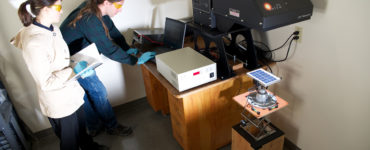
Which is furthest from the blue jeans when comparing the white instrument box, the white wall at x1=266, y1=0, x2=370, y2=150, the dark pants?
the white wall at x1=266, y1=0, x2=370, y2=150

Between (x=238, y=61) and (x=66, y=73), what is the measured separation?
115 cm

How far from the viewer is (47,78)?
1.38m

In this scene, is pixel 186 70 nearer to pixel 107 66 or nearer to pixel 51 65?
pixel 51 65

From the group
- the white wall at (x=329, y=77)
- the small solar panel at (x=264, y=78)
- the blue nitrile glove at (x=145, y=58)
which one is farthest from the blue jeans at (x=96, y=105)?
the white wall at (x=329, y=77)

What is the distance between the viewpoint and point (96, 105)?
7.07 feet

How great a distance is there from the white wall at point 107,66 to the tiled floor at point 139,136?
132 millimetres

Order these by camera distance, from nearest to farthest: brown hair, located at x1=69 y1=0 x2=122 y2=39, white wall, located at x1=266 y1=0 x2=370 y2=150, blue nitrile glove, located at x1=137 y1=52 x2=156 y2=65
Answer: white wall, located at x1=266 y1=0 x2=370 y2=150 < brown hair, located at x1=69 y1=0 x2=122 y2=39 < blue nitrile glove, located at x1=137 y1=52 x2=156 y2=65

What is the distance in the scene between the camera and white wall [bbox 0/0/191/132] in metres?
1.92

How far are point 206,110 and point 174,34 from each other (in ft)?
2.34

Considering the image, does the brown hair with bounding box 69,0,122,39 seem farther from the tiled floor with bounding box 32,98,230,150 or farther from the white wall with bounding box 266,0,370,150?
the white wall with bounding box 266,0,370,150

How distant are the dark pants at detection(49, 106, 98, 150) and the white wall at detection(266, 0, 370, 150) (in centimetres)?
151

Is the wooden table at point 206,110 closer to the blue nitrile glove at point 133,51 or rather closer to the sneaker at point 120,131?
the blue nitrile glove at point 133,51

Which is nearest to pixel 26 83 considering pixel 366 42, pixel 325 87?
pixel 325 87

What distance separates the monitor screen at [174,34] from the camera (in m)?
1.96
